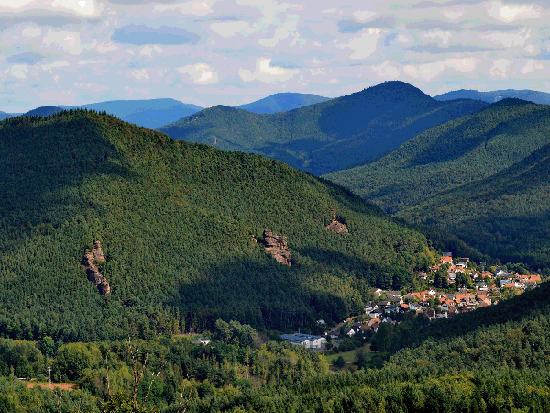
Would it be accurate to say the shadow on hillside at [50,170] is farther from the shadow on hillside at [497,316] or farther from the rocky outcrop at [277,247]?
the shadow on hillside at [497,316]

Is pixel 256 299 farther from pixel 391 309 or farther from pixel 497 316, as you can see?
pixel 497 316

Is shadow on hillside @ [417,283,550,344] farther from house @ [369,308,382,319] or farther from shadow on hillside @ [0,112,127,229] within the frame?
shadow on hillside @ [0,112,127,229]

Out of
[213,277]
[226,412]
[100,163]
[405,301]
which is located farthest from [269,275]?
[226,412]

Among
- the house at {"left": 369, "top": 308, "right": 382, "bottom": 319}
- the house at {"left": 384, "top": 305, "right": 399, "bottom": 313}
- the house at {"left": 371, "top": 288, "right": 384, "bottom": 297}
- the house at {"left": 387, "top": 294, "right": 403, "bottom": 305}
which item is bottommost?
the house at {"left": 369, "top": 308, "right": 382, "bottom": 319}

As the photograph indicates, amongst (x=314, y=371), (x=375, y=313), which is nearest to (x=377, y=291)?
(x=375, y=313)

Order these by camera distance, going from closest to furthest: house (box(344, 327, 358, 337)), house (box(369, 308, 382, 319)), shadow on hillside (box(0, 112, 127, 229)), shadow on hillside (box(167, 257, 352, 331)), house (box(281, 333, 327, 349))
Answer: house (box(281, 333, 327, 349)) < house (box(344, 327, 358, 337)) < shadow on hillside (box(167, 257, 352, 331)) < house (box(369, 308, 382, 319)) < shadow on hillside (box(0, 112, 127, 229))

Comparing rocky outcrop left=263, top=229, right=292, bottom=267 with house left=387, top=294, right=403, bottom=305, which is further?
rocky outcrop left=263, top=229, right=292, bottom=267

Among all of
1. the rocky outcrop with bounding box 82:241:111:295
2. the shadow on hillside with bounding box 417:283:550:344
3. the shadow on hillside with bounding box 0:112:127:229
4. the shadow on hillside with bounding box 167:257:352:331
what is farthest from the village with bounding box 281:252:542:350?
the shadow on hillside with bounding box 0:112:127:229
